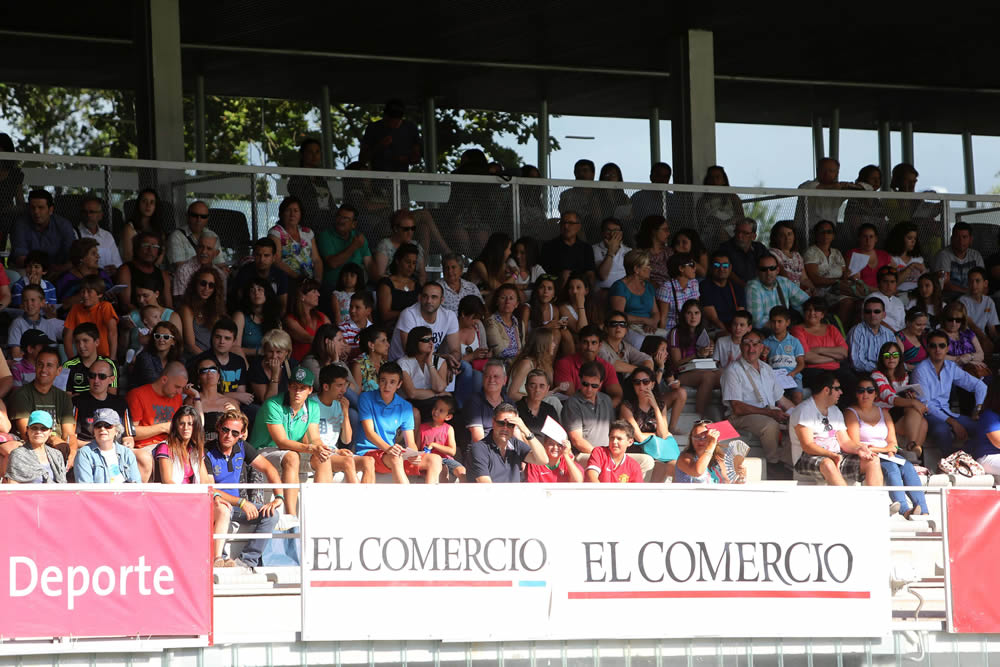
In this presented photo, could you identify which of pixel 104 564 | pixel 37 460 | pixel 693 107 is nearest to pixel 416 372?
pixel 37 460

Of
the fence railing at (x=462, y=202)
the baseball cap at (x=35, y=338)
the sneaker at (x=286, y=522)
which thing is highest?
the fence railing at (x=462, y=202)

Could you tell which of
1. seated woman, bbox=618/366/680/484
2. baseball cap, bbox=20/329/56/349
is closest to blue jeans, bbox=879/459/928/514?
seated woman, bbox=618/366/680/484

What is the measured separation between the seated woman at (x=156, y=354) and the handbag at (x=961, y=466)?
235 inches

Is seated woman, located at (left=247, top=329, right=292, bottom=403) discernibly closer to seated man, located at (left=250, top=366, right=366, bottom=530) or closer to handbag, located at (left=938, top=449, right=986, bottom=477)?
seated man, located at (left=250, top=366, right=366, bottom=530)

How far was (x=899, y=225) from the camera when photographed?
14.5 m

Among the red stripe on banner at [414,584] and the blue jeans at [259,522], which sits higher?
the blue jeans at [259,522]

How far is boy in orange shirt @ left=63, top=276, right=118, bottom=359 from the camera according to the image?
37.0 ft

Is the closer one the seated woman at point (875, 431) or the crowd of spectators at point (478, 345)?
the crowd of spectators at point (478, 345)

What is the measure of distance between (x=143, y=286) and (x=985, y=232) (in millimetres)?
8328

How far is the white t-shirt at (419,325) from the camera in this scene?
12078 millimetres

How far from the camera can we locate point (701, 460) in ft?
34.5

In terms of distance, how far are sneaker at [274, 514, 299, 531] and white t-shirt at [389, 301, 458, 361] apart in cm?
269

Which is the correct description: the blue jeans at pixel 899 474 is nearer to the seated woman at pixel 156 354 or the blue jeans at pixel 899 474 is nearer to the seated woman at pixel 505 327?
the seated woman at pixel 505 327

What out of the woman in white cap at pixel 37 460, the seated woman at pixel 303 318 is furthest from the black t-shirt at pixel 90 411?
the seated woman at pixel 303 318
